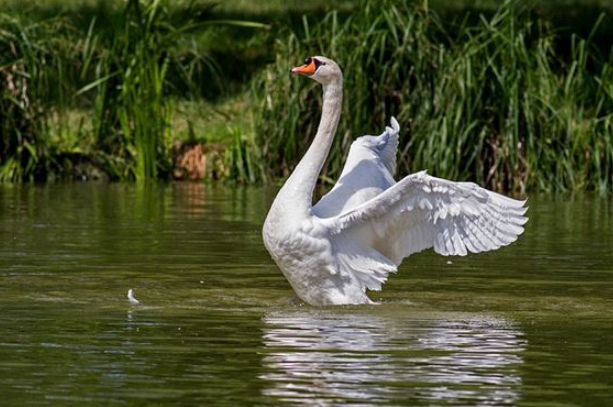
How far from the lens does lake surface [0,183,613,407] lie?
6.95 meters

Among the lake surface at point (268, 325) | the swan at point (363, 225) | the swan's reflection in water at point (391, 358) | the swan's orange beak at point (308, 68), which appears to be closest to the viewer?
the swan's reflection in water at point (391, 358)

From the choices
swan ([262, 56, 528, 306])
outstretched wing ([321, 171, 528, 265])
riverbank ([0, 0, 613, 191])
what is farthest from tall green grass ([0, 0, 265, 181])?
outstretched wing ([321, 171, 528, 265])

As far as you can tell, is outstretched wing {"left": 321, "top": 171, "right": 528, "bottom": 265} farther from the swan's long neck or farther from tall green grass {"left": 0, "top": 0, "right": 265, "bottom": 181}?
tall green grass {"left": 0, "top": 0, "right": 265, "bottom": 181}

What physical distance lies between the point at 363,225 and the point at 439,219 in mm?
476

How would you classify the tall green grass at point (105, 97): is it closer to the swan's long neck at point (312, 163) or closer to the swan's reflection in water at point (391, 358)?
the swan's long neck at point (312, 163)

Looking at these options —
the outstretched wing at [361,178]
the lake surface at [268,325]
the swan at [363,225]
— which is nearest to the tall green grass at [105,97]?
the lake surface at [268,325]

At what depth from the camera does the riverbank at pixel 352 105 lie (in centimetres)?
1978

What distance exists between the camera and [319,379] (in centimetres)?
720

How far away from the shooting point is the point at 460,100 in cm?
1956

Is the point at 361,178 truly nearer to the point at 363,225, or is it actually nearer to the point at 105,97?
the point at 363,225

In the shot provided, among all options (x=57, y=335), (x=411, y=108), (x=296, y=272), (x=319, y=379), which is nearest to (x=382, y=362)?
(x=319, y=379)

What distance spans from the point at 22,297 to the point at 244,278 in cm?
198

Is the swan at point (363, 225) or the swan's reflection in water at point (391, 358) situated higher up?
the swan at point (363, 225)

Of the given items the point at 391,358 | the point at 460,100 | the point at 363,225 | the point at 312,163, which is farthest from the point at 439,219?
the point at 460,100
